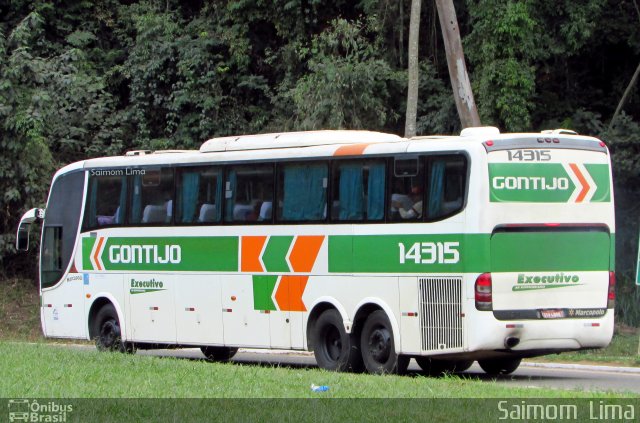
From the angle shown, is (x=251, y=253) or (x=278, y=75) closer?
(x=251, y=253)

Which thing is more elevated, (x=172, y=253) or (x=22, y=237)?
(x=22, y=237)

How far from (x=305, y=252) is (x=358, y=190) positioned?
1374mm

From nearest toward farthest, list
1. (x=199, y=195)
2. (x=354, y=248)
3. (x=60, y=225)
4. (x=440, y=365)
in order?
(x=354, y=248) < (x=440, y=365) < (x=199, y=195) < (x=60, y=225)

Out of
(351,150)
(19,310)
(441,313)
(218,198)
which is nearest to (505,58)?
(218,198)

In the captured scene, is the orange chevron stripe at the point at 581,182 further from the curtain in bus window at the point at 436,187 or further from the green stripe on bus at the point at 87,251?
the green stripe on bus at the point at 87,251

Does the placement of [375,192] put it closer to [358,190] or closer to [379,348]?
[358,190]

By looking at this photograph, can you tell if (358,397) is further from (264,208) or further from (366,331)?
(264,208)

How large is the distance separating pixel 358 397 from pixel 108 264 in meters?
10.2

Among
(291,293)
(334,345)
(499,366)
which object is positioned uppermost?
(291,293)

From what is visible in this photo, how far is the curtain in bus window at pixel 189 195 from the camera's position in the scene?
2025 centimetres

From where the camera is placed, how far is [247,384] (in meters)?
13.9

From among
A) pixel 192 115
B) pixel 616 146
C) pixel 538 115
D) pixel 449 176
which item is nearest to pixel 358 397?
pixel 449 176

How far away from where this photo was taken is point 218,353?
22.5m

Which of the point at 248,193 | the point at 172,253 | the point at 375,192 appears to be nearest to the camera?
the point at 375,192
